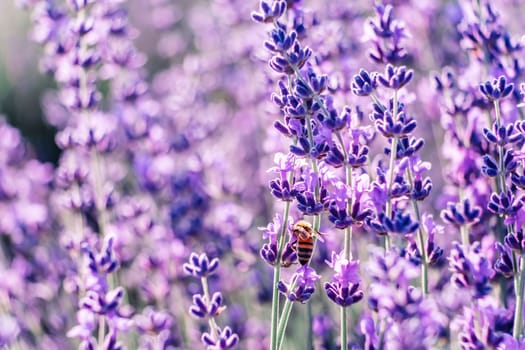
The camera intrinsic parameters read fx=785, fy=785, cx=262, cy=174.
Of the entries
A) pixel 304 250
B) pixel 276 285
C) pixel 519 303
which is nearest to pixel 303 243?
pixel 304 250

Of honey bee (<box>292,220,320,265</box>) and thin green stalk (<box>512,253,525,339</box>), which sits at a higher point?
honey bee (<box>292,220,320,265</box>)

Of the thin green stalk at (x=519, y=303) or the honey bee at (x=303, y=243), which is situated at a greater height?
the honey bee at (x=303, y=243)

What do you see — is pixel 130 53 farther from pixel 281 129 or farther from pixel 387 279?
pixel 387 279

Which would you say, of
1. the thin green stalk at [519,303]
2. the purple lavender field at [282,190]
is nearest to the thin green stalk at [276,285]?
the purple lavender field at [282,190]

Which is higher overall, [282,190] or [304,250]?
[282,190]

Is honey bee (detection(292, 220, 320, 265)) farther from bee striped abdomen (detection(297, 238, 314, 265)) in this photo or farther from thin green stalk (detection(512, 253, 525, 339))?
thin green stalk (detection(512, 253, 525, 339))

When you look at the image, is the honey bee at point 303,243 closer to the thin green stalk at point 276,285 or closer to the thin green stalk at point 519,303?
the thin green stalk at point 276,285

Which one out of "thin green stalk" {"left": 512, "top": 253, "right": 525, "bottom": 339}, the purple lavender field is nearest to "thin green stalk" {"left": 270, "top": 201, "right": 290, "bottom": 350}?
the purple lavender field

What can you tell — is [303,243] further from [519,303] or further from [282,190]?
[519,303]
